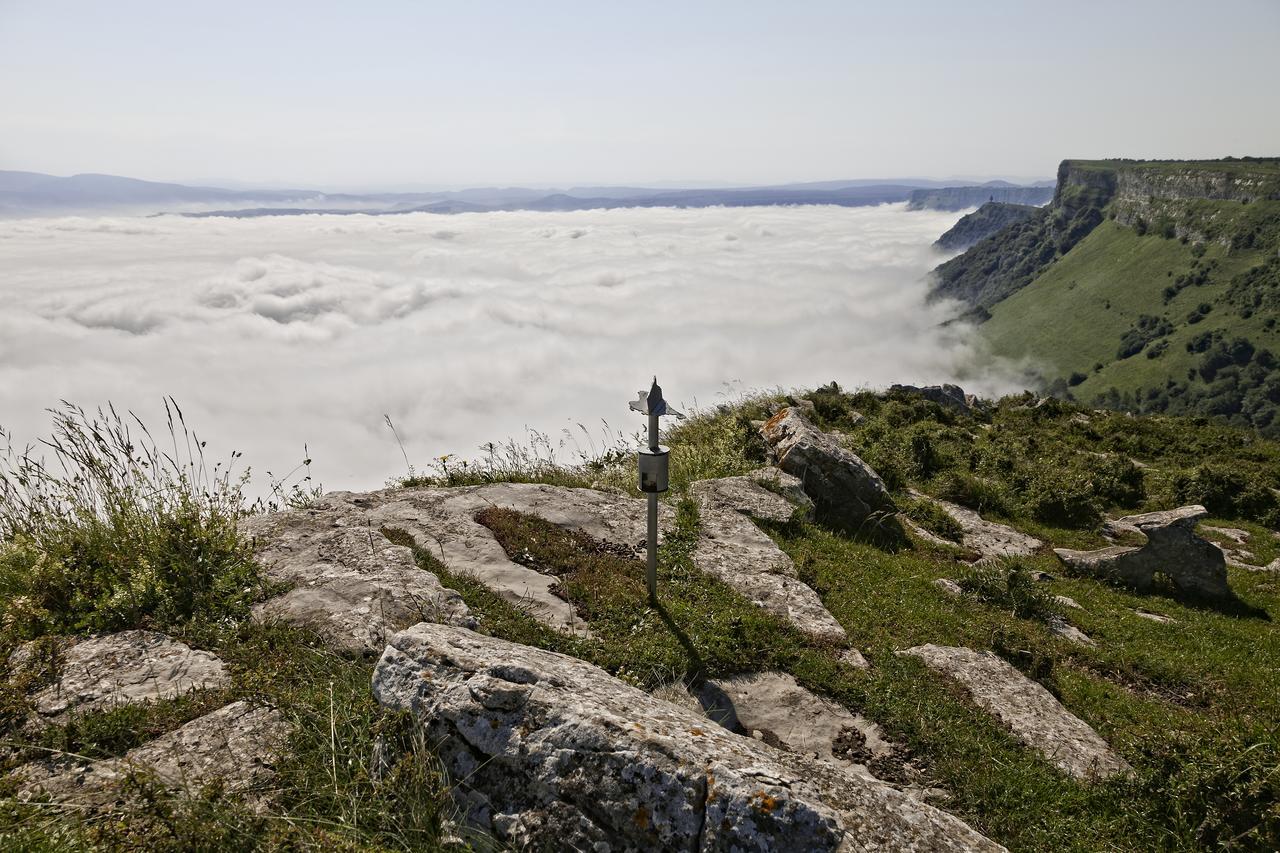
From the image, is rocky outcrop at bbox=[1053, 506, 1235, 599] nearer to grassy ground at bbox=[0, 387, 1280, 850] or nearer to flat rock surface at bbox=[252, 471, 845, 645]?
grassy ground at bbox=[0, 387, 1280, 850]

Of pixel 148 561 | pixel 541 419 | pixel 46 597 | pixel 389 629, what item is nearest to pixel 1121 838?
pixel 389 629

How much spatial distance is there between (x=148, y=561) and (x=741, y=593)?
23.8ft

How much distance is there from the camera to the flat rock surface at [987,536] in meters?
13.6

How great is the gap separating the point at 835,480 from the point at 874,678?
6.58 m

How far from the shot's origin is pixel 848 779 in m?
4.18

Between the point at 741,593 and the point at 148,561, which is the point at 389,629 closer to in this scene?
the point at 148,561

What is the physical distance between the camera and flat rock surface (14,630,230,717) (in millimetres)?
5090

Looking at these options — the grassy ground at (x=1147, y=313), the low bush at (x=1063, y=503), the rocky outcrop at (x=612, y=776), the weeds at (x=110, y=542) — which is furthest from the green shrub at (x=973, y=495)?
the grassy ground at (x=1147, y=313)

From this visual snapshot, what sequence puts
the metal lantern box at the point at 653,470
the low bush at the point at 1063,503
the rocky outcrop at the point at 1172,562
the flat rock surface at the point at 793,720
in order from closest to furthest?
the flat rock surface at the point at 793,720, the metal lantern box at the point at 653,470, the rocky outcrop at the point at 1172,562, the low bush at the point at 1063,503

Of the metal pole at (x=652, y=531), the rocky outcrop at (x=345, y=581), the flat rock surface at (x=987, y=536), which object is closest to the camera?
the rocky outcrop at (x=345, y=581)

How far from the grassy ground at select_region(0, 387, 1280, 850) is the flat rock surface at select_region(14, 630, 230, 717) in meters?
0.22

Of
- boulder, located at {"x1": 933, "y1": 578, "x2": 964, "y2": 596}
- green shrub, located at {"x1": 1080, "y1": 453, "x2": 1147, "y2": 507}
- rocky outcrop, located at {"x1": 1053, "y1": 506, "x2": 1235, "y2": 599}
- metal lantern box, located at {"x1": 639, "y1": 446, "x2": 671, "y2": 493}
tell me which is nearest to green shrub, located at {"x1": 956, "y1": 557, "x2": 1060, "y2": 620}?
boulder, located at {"x1": 933, "y1": 578, "x2": 964, "y2": 596}

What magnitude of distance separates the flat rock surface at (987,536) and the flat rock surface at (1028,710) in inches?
215

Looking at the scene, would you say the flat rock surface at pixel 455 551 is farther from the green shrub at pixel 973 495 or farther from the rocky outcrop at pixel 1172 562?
the rocky outcrop at pixel 1172 562
